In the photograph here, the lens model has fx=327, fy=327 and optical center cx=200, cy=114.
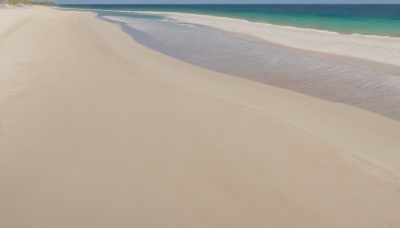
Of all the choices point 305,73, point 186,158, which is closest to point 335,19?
point 305,73

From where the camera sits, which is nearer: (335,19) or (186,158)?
(186,158)

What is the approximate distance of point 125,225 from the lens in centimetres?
362

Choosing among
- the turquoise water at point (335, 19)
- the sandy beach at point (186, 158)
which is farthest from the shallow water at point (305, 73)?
the turquoise water at point (335, 19)

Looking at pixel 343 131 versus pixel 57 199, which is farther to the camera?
pixel 343 131

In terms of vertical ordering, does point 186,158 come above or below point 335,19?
below

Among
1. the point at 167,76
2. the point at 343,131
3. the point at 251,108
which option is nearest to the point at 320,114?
the point at 343,131

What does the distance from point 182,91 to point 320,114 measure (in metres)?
3.40

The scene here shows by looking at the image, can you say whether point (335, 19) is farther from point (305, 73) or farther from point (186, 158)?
point (186, 158)

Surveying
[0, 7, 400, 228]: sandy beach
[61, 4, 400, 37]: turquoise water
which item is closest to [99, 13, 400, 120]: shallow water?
[0, 7, 400, 228]: sandy beach

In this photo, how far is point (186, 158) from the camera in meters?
5.06

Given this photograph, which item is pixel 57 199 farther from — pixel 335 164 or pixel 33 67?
→ pixel 33 67

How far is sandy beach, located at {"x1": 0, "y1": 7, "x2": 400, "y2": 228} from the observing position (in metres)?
3.84

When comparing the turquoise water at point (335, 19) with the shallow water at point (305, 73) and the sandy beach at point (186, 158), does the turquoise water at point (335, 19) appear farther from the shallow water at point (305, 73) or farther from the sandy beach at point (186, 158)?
the sandy beach at point (186, 158)

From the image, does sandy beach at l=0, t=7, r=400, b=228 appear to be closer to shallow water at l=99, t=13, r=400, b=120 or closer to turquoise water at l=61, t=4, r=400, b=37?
shallow water at l=99, t=13, r=400, b=120
